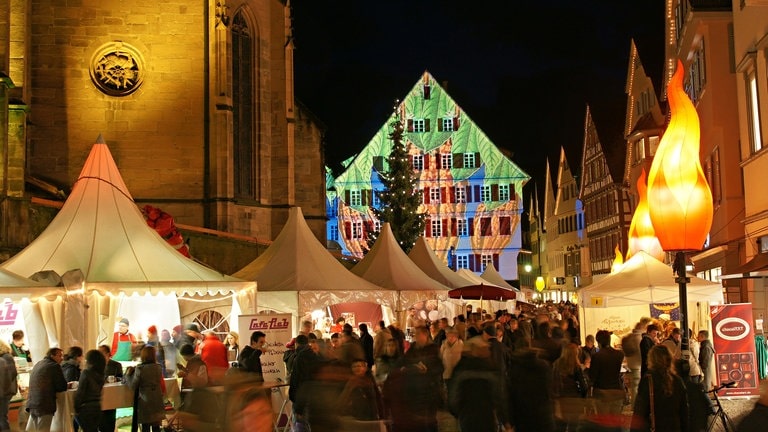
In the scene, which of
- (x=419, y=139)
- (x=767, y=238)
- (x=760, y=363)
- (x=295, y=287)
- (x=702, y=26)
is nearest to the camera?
(x=760, y=363)

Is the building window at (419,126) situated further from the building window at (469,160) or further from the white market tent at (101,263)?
the white market tent at (101,263)

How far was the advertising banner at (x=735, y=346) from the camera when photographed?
53.0ft

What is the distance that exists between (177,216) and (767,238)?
1660 cm

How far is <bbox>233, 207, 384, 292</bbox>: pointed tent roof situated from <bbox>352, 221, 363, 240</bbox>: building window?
4469 cm

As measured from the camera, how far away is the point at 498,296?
89.9 ft

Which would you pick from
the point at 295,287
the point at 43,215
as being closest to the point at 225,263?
the point at 43,215

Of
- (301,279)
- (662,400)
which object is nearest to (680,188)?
(662,400)

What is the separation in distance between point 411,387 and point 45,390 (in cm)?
474

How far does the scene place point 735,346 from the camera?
1619cm

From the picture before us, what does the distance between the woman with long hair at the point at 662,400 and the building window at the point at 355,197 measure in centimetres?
5835

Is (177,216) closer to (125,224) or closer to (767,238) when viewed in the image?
(125,224)

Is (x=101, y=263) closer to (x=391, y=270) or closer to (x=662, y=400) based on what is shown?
(x=391, y=270)

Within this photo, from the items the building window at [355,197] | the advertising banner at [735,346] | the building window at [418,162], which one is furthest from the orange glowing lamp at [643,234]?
the building window at [355,197]

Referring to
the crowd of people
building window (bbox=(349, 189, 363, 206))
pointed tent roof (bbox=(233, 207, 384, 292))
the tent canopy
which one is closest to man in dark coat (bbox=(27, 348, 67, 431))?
the crowd of people
